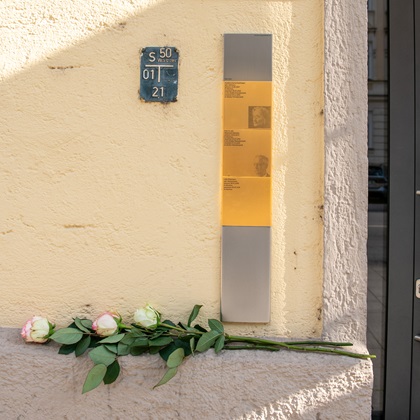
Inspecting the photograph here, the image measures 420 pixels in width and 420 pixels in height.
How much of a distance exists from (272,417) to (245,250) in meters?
0.83

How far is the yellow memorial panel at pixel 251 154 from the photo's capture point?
217 centimetres

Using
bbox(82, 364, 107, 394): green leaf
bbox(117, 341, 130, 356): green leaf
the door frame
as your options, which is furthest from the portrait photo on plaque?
bbox(82, 364, 107, 394): green leaf

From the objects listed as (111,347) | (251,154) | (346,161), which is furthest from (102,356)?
(346,161)

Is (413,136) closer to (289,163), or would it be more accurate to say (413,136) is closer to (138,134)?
(289,163)

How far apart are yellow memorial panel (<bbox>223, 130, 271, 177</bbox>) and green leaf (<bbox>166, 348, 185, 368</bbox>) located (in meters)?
0.90

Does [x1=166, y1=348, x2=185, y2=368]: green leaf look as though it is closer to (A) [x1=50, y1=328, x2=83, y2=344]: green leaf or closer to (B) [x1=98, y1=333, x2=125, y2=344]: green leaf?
(B) [x1=98, y1=333, x2=125, y2=344]: green leaf

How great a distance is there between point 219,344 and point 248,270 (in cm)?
39

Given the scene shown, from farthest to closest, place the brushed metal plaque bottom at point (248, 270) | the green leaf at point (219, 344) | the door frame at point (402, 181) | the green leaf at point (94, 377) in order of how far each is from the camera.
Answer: the door frame at point (402, 181)
the brushed metal plaque bottom at point (248, 270)
the green leaf at point (219, 344)
the green leaf at point (94, 377)

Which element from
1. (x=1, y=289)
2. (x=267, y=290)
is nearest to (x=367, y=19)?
(x=267, y=290)

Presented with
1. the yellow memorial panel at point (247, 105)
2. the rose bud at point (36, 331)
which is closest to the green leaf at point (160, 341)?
the rose bud at point (36, 331)

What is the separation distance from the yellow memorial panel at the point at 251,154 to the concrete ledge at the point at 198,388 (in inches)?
35.8

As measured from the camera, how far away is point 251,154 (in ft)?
7.11

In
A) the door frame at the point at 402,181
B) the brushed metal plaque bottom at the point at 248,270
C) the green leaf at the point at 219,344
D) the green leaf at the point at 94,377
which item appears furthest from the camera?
the door frame at the point at 402,181

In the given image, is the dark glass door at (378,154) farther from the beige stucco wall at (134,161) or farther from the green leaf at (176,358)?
the green leaf at (176,358)
